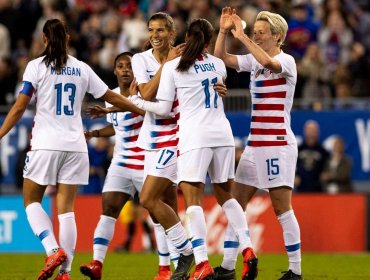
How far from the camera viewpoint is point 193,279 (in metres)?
11.0

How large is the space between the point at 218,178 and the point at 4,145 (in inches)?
395

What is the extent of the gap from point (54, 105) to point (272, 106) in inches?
85.3

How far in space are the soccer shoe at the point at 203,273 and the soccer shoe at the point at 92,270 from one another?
1475mm

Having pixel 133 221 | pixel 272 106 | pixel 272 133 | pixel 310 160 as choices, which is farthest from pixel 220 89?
pixel 310 160

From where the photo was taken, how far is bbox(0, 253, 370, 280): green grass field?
13.5 metres

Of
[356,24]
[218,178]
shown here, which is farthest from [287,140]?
[356,24]

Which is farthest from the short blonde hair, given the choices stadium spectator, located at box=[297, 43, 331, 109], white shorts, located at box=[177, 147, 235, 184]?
stadium spectator, located at box=[297, 43, 331, 109]

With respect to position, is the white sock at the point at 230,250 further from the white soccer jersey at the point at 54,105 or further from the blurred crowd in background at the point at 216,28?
the blurred crowd in background at the point at 216,28

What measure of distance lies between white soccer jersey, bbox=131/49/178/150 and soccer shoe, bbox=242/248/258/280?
133cm

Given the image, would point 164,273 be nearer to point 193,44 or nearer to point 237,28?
point 193,44

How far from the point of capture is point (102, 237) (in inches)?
490

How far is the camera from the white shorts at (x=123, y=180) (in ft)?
41.5

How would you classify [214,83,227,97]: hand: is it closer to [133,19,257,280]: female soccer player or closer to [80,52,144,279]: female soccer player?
[133,19,257,280]: female soccer player

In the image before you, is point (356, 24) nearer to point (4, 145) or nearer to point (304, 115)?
point (304, 115)
